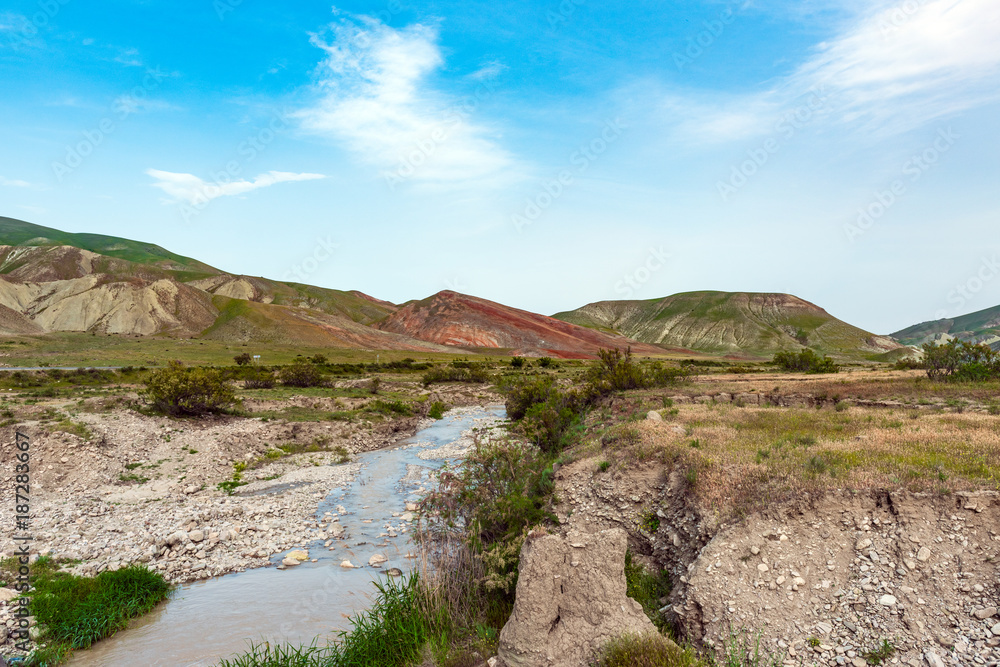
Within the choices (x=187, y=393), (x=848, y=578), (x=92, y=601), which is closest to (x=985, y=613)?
(x=848, y=578)

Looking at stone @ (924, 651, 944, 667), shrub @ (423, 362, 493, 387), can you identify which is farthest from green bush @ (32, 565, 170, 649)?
shrub @ (423, 362, 493, 387)

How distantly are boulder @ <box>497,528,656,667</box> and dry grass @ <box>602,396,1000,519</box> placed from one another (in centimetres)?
309

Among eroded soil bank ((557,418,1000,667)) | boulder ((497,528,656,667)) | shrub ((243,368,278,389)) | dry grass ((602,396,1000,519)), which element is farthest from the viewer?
shrub ((243,368,278,389))

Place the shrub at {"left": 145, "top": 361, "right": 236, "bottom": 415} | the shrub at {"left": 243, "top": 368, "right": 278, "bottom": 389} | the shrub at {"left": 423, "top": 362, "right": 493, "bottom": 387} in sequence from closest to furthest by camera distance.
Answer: the shrub at {"left": 145, "top": 361, "right": 236, "bottom": 415} → the shrub at {"left": 243, "top": 368, "right": 278, "bottom": 389} → the shrub at {"left": 423, "top": 362, "right": 493, "bottom": 387}

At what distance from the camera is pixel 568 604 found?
8.36 metres

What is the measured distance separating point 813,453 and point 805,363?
5375 centimetres

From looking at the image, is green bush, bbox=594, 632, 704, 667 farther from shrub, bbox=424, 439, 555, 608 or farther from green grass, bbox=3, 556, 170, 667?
green grass, bbox=3, 556, 170, 667

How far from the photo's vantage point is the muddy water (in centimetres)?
1061

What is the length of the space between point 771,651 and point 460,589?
17.1ft

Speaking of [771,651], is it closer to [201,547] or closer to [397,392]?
[201,547]

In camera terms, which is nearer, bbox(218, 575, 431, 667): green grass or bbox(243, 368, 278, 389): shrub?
bbox(218, 575, 431, 667): green grass

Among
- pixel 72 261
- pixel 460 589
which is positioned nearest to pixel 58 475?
pixel 460 589

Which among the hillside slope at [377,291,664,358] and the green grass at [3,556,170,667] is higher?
the hillside slope at [377,291,664,358]

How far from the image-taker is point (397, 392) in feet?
168
